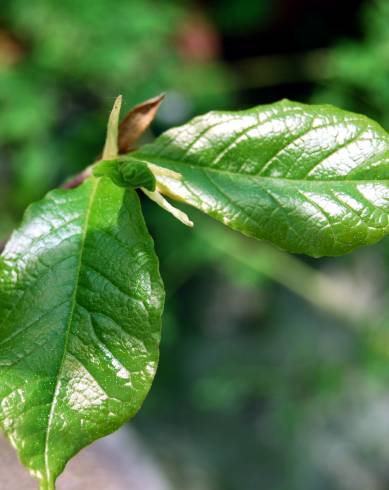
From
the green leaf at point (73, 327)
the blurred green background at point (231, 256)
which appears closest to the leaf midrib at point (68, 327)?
the green leaf at point (73, 327)

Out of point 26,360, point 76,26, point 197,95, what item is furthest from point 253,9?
point 26,360

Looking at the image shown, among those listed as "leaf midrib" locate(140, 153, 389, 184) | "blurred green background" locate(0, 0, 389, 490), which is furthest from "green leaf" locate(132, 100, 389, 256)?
"blurred green background" locate(0, 0, 389, 490)

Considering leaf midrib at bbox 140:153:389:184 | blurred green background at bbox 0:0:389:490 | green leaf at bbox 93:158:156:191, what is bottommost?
blurred green background at bbox 0:0:389:490

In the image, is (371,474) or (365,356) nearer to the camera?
(365,356)

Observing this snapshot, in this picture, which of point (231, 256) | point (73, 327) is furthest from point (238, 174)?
point (231, 256)

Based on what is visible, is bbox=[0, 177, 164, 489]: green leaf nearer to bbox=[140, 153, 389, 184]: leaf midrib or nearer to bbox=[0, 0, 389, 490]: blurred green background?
bbox=[140, 153, 389, 184]: leaf midrib

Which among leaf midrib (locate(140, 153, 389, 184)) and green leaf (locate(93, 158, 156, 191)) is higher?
green leaf (locate(93, 158, 156, 191))

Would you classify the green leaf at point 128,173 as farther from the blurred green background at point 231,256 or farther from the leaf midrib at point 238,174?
the blurred green background at point 231,256

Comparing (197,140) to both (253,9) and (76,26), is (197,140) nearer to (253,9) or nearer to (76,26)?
(76,26)
